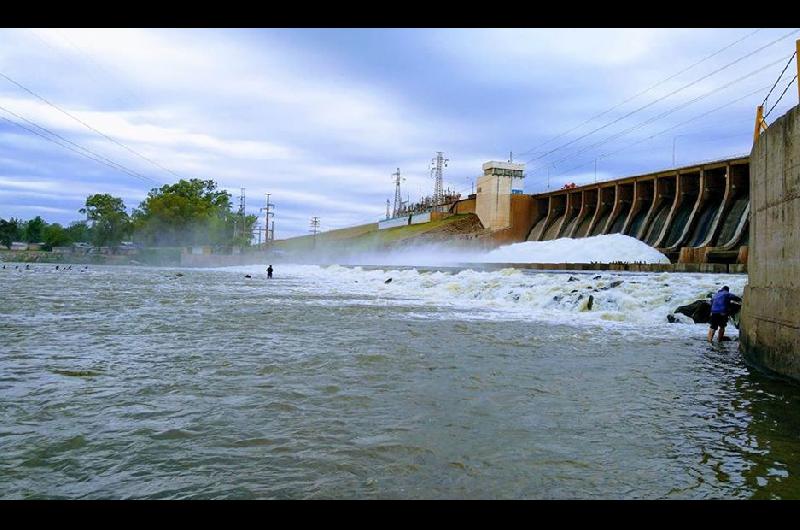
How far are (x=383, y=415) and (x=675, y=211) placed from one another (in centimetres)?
3862

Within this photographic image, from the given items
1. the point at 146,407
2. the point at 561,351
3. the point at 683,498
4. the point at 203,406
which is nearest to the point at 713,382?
the point at 561,351

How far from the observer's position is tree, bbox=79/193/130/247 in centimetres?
11512

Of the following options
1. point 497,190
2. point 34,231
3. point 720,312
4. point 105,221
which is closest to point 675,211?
point 720,312

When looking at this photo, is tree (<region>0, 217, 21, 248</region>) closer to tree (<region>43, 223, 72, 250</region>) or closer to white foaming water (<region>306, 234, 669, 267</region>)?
tree (<region>43, 223, 72, 250</region>)

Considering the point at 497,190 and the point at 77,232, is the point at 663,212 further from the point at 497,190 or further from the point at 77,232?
the point at 77,232

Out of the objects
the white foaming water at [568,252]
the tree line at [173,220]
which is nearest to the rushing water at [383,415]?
the white foaming water at [568,252]

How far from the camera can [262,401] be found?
625 cm

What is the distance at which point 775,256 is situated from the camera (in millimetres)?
8242

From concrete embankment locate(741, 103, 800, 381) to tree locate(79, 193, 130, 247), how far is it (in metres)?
123

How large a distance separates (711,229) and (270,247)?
92.4 meters

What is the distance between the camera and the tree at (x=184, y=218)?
4279 inches

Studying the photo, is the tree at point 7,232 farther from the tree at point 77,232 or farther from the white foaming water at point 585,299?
the white foaming water at point 585,299

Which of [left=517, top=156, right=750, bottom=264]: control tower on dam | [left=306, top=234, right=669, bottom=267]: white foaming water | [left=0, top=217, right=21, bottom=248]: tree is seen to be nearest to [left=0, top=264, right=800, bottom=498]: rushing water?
[left=517, top=156, right=750, bottom=264]: control tower on dam
